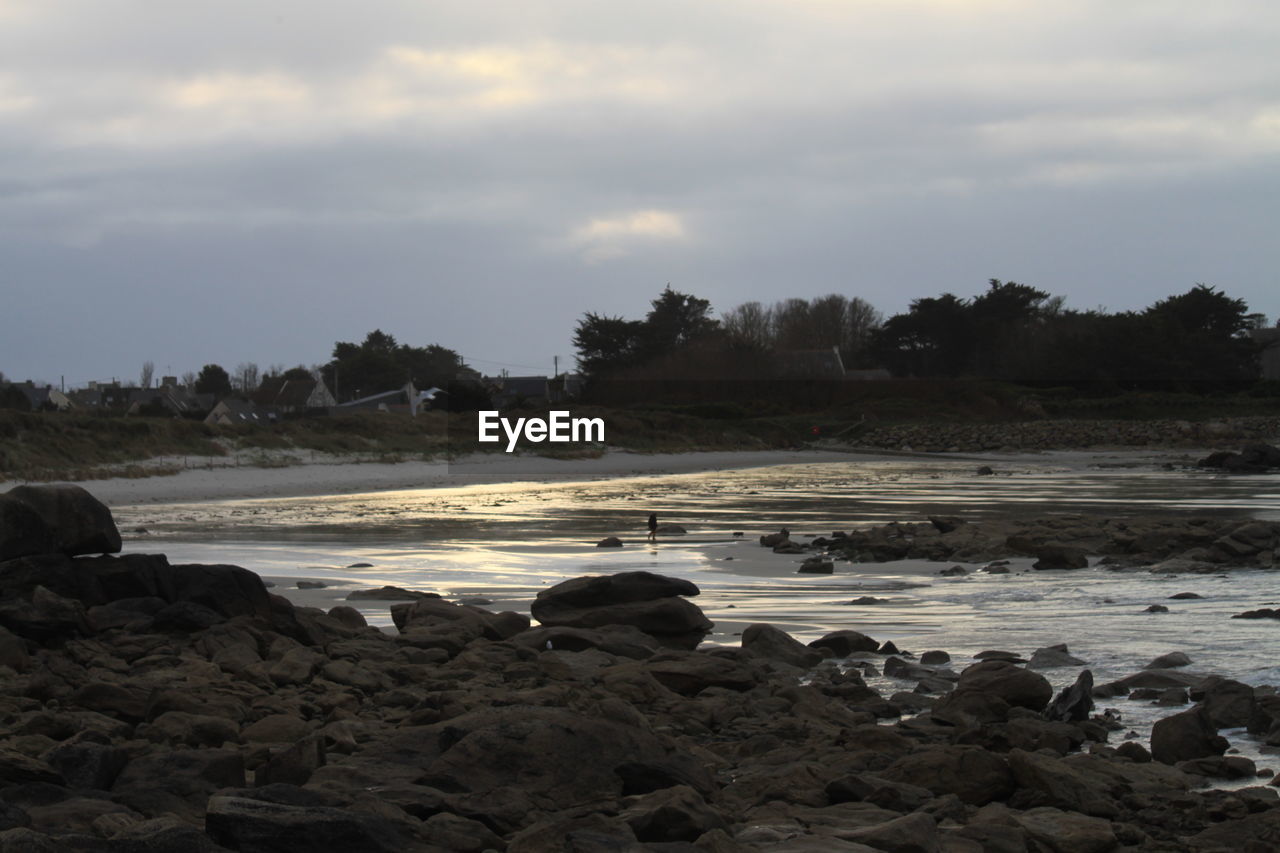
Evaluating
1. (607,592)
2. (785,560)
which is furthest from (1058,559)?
(607,592)

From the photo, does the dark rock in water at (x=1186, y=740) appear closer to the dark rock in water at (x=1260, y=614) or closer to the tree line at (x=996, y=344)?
the dark rock in water at (x=1260, y=614)

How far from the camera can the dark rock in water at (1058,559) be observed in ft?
49.1

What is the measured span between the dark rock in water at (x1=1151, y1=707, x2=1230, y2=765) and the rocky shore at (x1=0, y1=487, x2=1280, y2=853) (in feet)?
0.05

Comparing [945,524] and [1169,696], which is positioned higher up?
[945,524]

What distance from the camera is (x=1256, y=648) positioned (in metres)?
9.50

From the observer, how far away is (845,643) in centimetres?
956

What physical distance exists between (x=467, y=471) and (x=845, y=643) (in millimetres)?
35324

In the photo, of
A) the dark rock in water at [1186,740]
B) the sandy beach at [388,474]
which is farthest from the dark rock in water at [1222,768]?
the sandy beach at [388,474]

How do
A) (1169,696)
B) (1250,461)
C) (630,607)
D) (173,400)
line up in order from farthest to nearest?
(173,400), (1250,461), (630,607), (1169,696)

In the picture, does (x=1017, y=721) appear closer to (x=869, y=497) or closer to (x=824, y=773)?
(x=824, y=773)

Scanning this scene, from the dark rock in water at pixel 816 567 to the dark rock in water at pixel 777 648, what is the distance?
219 inches

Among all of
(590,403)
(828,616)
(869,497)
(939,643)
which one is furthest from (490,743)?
(590,403)

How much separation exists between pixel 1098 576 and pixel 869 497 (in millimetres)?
16019

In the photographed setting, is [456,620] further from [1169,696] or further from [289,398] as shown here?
[289,398]
